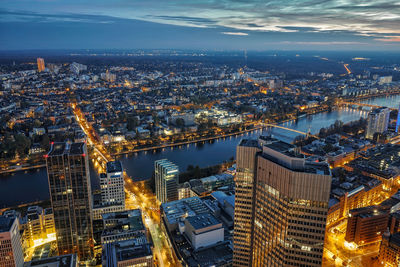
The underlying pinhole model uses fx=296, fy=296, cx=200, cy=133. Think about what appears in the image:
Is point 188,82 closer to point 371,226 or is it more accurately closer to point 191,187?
point 191,187

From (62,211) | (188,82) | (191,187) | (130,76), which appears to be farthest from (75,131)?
(130,76)

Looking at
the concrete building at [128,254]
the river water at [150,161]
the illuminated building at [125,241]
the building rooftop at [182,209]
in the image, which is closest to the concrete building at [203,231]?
the building rooftop at [182,209]

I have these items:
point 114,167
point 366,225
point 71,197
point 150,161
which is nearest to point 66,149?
point 71,197

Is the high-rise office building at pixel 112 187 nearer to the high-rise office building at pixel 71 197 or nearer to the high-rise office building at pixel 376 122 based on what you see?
the high-rise office building at pixel 71 197

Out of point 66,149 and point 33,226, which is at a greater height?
point 66,149

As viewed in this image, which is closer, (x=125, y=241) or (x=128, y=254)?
(x=128, y=254)

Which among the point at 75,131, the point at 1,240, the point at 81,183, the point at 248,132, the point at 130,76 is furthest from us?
the point at 130,76

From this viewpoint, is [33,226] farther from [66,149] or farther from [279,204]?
[279,204]
